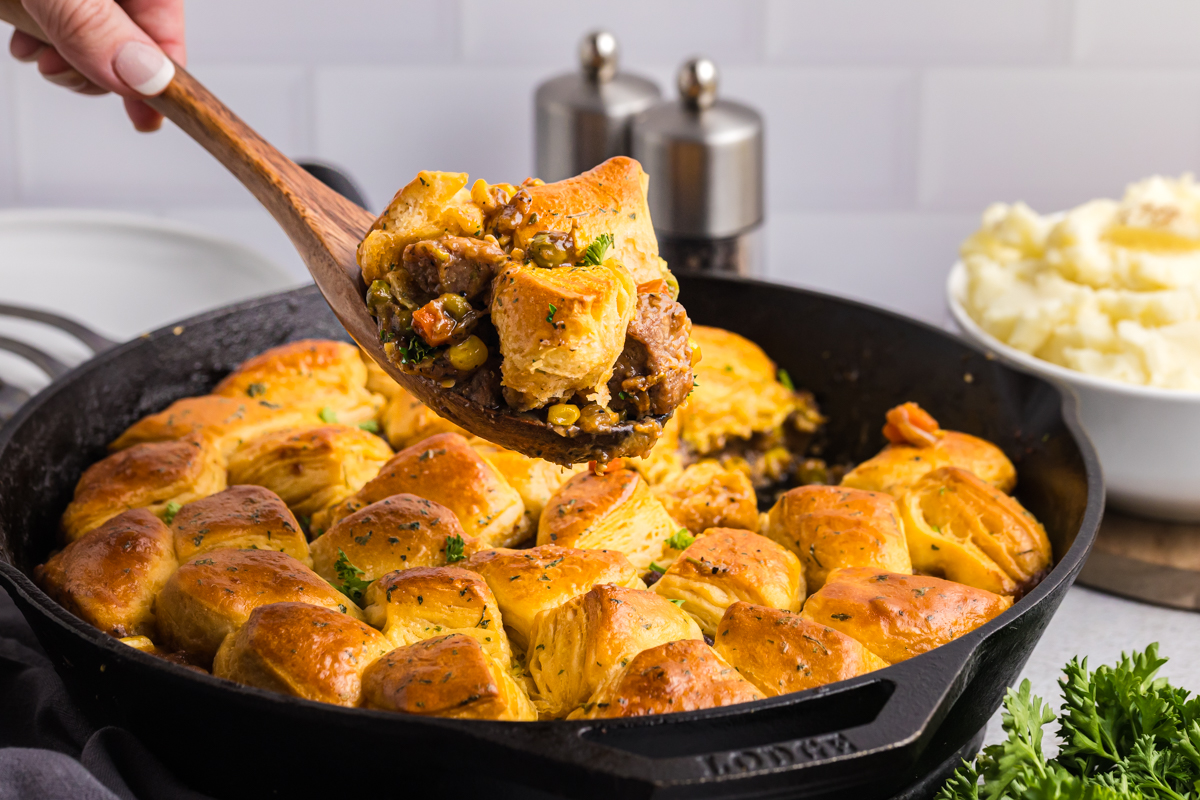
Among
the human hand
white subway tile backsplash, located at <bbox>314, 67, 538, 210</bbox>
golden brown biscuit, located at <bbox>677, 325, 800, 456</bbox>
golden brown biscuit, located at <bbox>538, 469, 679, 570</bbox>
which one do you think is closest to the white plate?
white subway tile backsplash, located at <bbox>314, 67, 538, 210</bbox>

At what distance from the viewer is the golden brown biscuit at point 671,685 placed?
1.58m

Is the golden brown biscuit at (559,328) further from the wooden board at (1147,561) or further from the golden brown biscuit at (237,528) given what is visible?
the wooden board at (1147,561)

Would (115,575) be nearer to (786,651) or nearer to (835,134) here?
(786,651)

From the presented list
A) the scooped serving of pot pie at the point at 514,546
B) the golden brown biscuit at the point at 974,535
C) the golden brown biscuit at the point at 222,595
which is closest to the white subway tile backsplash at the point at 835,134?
the scooped serving of pot pie at the point at 514,546

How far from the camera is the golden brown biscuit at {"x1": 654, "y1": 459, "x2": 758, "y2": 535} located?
90.0 inches

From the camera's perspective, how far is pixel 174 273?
3980mm

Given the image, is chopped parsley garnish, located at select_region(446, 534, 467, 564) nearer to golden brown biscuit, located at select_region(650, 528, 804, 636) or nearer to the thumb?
golden brown biscuit, located at select_region(650, 528, 804, 636)

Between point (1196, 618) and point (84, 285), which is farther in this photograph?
point (84, 285)

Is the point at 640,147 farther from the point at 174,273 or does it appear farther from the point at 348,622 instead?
the point at 348,622

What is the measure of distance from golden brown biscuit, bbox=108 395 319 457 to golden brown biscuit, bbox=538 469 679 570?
73 cm

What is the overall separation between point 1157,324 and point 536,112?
6.67 feet

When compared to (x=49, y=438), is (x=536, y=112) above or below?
above

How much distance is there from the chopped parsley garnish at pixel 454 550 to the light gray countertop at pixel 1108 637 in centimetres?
113

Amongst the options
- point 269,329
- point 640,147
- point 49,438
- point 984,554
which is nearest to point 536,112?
point 640,147
